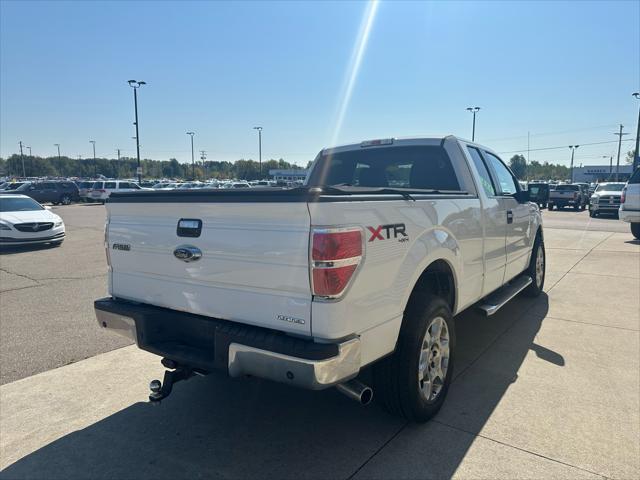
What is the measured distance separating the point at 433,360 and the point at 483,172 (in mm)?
2251

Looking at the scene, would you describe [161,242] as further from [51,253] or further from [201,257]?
[51,253]

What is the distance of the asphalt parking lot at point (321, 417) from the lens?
2689 mm

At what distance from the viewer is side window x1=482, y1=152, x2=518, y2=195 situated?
502 cm

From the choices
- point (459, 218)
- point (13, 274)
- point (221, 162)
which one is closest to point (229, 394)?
point (459, 218)

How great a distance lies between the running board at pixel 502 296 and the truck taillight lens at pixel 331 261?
2.30m

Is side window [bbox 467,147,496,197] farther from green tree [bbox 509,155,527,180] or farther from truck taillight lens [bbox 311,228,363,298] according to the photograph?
green tree [bbox 509,155,527,180]

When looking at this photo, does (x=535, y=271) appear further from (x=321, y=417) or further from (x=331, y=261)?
(x=331, y=261)

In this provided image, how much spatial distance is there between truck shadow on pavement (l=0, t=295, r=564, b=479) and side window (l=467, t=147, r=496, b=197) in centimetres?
176

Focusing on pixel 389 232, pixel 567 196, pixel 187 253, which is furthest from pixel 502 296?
pixel 567 196

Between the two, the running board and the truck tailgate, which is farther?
the running board

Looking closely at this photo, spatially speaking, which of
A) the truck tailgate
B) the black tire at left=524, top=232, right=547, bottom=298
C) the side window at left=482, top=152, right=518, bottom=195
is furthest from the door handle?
the truck tailgate

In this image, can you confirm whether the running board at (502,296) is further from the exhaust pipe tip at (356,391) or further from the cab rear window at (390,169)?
the exhaust pipe tip at (356,391)

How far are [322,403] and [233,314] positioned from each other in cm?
128

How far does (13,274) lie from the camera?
8398mm
